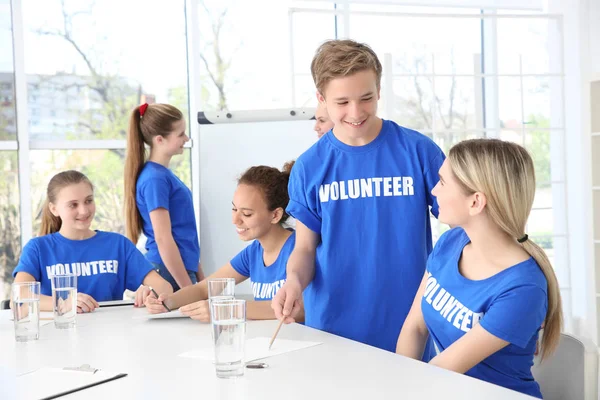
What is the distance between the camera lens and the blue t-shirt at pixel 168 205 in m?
3.51

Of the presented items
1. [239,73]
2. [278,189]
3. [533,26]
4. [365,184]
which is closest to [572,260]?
[533,26]

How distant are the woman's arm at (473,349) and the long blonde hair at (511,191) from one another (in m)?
0.15

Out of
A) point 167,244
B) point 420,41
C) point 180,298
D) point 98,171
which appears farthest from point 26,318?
point 420,41

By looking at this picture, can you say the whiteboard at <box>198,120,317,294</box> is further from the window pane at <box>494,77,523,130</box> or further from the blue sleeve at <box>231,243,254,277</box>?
the window pane at <box>494,77,523,130</box>

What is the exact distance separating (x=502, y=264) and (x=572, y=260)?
3859 millimetres

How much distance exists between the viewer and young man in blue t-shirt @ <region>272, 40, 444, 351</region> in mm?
2129

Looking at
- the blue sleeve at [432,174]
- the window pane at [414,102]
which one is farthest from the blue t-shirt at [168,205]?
the window pane at [414,102]

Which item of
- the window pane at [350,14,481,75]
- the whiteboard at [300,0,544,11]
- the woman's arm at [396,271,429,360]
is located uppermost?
the whiteboard at [300,0,544,11]

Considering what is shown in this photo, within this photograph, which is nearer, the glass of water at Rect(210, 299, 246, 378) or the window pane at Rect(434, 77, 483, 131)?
the glass of water at Rect(210, 299, 246, 378)

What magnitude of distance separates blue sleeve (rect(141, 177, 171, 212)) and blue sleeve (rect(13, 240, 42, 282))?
2.27ft

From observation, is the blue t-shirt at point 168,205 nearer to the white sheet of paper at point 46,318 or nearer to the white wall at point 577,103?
the white sheet of paper at point 46,318

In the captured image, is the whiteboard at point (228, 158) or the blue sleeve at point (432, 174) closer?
the blue sleeve at point (432, 174)

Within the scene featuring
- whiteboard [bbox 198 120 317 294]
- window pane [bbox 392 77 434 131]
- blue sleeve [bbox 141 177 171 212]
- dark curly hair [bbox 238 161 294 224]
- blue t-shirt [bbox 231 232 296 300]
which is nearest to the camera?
blue t-shirt [bbox 231 232 296 300]

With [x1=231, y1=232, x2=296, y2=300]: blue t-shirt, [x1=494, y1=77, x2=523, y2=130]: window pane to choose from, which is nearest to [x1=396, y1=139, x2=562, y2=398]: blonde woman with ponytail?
[x1=231, y1=232, x2=296, y2=300]: blue t-shirt
